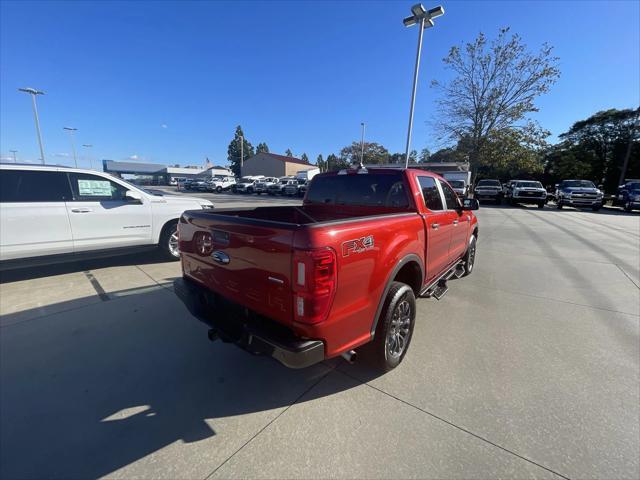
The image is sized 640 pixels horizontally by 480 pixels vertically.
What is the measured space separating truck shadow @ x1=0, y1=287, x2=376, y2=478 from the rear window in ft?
6.39

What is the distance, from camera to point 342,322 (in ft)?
6.65

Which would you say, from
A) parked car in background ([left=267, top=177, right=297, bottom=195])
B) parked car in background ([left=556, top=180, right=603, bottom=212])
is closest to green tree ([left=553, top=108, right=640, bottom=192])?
parked car in background ([left=556, top=180, right=603, bottom=212])

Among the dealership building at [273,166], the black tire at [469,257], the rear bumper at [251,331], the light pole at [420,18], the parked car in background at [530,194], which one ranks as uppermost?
the light pole at [420,18]

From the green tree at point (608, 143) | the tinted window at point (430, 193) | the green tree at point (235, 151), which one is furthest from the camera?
the green tree at point (235, 151)

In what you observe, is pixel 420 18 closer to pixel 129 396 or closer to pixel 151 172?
pixel 129 396

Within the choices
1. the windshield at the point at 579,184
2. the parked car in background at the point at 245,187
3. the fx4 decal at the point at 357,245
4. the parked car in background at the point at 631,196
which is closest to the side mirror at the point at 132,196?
the fx4 decal at the point at 357,245

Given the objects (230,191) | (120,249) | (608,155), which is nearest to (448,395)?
(120,249)

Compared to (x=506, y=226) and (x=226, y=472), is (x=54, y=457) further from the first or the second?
(x=506, y=226)

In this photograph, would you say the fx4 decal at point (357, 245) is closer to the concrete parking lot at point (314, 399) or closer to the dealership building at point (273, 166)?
the concrete parking lot at point (314, 399)

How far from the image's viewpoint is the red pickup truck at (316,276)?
1846mm

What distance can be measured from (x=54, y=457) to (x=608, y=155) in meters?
63.0

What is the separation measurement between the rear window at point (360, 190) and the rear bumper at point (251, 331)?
2049 mm

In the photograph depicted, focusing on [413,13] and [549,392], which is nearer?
[549,392]

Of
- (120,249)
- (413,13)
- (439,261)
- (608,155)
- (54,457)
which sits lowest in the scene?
(54,457)
